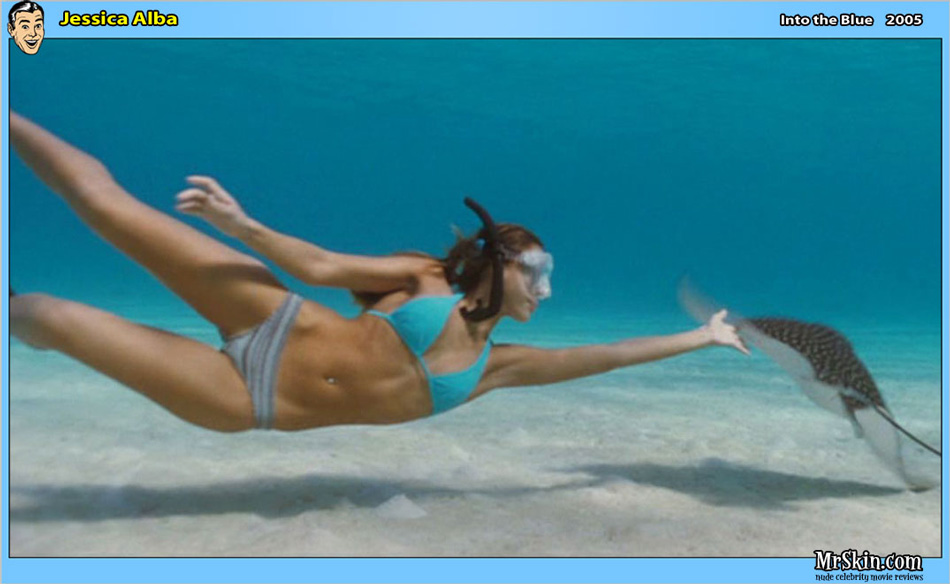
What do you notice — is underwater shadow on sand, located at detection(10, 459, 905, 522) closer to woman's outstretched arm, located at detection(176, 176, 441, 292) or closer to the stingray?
the stingray

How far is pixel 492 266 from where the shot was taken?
322 cm

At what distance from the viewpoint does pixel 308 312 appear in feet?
10.2

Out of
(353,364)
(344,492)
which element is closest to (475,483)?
(344,492)

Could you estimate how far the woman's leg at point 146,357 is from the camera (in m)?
2.98

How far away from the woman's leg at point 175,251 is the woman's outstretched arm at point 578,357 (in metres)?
1.10

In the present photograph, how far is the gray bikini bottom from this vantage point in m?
3.07

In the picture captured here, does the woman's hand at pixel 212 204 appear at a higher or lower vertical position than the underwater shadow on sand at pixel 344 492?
higher

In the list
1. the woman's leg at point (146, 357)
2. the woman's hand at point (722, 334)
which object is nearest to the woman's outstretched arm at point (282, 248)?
the woman's leg at point (146, 357)

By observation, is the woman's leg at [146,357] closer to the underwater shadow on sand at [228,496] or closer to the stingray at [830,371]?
the underwater shadow on sand at [228,496]

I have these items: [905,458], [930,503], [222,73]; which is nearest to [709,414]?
[905,458]

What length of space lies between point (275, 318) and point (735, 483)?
107 inches

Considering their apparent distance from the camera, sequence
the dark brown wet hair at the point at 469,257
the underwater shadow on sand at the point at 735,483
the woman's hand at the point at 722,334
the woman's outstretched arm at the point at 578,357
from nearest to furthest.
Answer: the dark brown wet hair at the point at 469,257
the woman's outstretched arm at the point at 578,357
the woman's hand at the point at 722,334
the underwater shadow on sand at the point at 735,483
